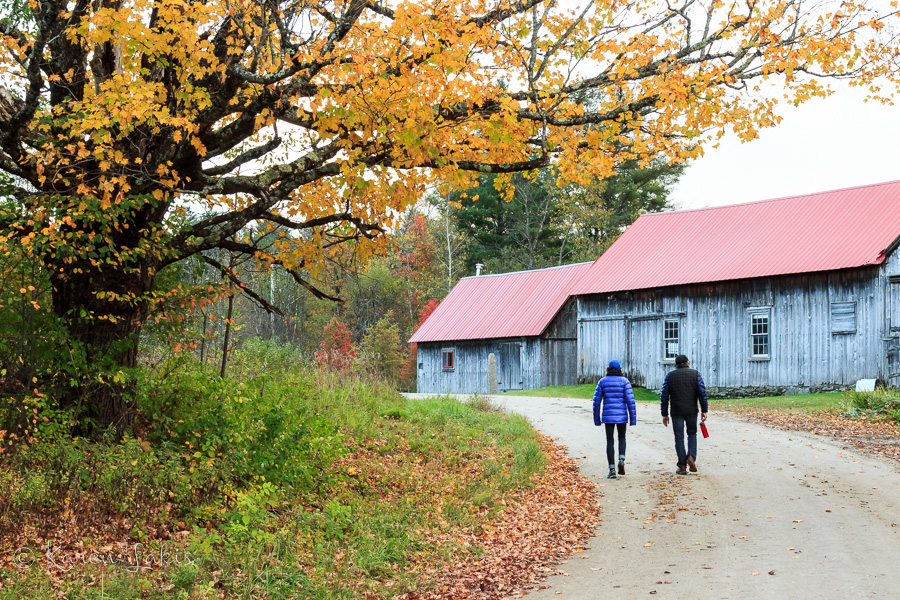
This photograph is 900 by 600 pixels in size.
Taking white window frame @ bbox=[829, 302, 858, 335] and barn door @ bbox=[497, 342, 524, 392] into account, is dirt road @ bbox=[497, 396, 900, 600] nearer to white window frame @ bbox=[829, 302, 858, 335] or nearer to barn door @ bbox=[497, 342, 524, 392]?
white window frame @ bbox=[829, 302, 858, 335]

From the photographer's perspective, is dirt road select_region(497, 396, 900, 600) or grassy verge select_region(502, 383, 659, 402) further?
grassy verge select_region(502, 383, 659, 402)

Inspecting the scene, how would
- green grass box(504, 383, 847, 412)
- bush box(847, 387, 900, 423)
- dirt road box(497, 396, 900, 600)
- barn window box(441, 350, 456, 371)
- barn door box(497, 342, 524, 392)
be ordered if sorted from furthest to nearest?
barn window box(441, 350, 456, 371) → barn door box(497, 342, 524, 392) → green grass box(504, 383, 847, 412) → bush box(847, 387, 900, 423) → dirt road box(497, 396, 900, 600)

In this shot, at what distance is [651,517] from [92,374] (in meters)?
6.64

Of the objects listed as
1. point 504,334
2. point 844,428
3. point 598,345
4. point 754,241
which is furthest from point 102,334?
point 504,334

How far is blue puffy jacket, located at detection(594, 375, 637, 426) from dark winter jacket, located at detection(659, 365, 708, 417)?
1.74 feet

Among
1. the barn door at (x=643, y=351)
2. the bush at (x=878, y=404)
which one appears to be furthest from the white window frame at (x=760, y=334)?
the bush at (x=878, y=404)

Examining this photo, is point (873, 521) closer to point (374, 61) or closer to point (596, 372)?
point (374, 61)

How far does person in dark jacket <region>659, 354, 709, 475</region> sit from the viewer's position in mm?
12664

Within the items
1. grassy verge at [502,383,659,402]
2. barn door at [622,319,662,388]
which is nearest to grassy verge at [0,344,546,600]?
grassy verge at [502,383,659,402]

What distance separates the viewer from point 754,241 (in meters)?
30.6

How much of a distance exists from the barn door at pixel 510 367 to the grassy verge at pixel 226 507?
25.1 metres

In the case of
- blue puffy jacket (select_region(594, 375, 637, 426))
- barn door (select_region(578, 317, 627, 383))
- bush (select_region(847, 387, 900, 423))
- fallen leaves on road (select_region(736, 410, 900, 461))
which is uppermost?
barn door (select_region(578, 317, 627, 383))

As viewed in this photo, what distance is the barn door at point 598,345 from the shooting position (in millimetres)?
33031

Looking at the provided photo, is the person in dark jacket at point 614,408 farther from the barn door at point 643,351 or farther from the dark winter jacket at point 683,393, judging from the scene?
the barn door at point 643,351
